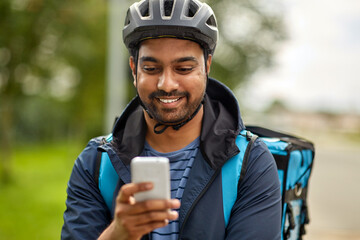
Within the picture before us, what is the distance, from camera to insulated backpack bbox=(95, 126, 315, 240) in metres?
2.21

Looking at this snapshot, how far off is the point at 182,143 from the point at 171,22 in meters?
0.68

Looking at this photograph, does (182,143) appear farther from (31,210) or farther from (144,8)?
(31,210)

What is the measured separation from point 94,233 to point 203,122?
33.4 inches

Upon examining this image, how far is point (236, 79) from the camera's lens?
15.7 m

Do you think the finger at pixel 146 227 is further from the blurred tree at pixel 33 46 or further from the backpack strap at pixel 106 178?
the blurred tree at pixel 33 46

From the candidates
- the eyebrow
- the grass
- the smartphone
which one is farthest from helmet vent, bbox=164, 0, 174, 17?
the grass

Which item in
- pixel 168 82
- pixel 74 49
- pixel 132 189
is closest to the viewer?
pixel 132 189

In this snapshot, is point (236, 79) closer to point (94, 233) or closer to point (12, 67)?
point (12, 67)

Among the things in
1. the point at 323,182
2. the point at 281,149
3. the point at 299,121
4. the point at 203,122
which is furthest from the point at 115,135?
the point at 299,121

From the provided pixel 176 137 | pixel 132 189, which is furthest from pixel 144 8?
pixel 132 189

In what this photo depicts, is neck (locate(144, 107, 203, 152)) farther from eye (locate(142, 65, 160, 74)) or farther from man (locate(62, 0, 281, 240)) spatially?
eye (locate(142, 65, 160, 74))

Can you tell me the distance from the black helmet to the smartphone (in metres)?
0.98

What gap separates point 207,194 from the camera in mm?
2174

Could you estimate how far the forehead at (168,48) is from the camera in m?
2.30
